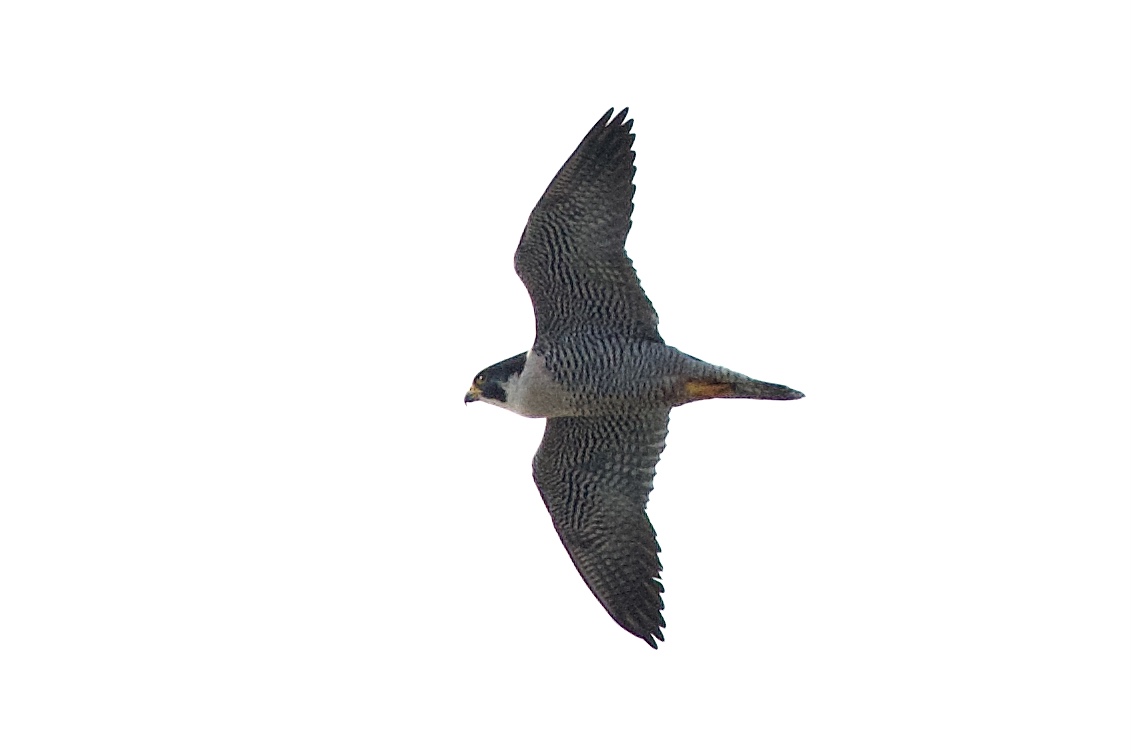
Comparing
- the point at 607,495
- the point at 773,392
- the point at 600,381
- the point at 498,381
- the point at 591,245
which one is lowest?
the point at 607,495

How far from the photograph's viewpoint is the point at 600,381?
40.8 feet

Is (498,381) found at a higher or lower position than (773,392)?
higher

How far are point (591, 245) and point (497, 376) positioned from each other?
1.23 meters

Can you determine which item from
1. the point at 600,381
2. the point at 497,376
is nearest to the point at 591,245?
the point at 600,381

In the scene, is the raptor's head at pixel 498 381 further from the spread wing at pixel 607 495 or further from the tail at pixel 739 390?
the tail at pixel 739 390

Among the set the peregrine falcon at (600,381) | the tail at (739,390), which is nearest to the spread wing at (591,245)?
the peregrine falcon at (600,381)

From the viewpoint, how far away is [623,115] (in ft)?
40.0

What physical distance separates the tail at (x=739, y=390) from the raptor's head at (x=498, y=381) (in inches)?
46.2

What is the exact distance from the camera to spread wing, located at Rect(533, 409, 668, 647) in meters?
12.7

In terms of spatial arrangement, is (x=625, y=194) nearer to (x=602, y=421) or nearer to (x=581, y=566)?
(x=602, y=421)

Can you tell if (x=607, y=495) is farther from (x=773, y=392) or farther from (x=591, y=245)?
(x=591, y=245)

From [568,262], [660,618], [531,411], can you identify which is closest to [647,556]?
[660,618]

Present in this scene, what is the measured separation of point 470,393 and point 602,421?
0.93 m

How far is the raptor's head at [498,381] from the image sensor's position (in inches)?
503
